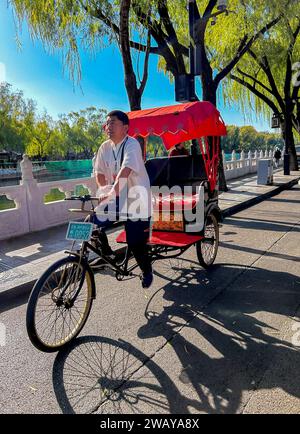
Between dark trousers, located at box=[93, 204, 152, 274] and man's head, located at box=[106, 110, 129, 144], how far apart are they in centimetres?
85

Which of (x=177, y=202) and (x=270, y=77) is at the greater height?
(x=270, y=77)

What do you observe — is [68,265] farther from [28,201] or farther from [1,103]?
[1,103]

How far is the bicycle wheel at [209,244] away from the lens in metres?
4.96

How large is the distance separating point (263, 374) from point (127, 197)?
6.58 ft

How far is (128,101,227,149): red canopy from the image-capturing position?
15.5 feet

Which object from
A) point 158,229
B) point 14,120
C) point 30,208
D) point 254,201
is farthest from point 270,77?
point 14,120

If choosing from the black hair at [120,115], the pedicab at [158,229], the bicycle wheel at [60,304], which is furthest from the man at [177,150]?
the bicycle wheel at [60,304]

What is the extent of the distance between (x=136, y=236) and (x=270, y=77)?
19106 mm

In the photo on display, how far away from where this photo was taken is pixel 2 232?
6.63 meters

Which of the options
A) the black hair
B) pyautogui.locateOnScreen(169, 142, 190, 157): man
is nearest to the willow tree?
pyautogui.locateOnScreen(169, 142, 190, 157): man

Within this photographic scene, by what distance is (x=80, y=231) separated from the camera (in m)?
3.15

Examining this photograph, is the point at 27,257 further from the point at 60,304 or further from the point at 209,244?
the point at 209,244

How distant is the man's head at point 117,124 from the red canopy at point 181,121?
1478 millimetres
